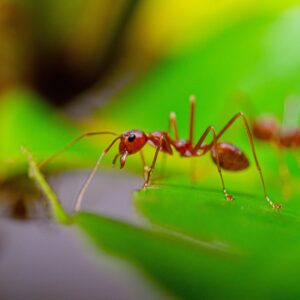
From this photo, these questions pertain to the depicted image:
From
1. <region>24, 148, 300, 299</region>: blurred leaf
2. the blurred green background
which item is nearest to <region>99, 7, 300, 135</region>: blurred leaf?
the blurred green background

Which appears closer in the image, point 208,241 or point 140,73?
point 208,241

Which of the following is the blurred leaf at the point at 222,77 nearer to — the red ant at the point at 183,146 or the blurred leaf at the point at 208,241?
the red ant at the point at 183,146

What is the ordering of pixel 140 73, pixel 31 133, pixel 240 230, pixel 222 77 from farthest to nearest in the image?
1. pixel 140 73
2. pixel 222 77
3. pixel 31 133
4. pixel 240 230

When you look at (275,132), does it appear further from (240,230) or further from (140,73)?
(240,230)

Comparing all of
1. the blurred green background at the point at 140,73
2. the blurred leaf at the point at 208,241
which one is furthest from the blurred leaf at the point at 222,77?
the blurred leaf at the point at 208,241

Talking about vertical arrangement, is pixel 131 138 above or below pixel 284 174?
above

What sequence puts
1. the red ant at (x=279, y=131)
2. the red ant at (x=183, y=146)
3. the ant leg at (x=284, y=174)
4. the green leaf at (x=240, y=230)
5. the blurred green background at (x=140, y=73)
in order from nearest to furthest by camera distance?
the green leaf at (x=240, y=230) → the ant leg at (x=284, y=174) → the red ant at (x=183, y=146) → the blurred green background at (x=140, y=73) → the red ant at (x=279, y=131)

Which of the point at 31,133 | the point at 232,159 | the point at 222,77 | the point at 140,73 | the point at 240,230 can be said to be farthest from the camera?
the point at 140,73

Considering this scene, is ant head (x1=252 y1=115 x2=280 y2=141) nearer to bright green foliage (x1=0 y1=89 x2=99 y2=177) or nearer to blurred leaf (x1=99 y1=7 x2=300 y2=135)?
blurred leaf (x1=99 y1=7 x2=300 y2=135)

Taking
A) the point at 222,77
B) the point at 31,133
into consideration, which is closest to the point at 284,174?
the point at 222,77

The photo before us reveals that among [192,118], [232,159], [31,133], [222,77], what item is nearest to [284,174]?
[232,159]

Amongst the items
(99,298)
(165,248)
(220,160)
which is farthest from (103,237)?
(220,160)

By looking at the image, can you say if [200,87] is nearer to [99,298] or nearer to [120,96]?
[120,96]
